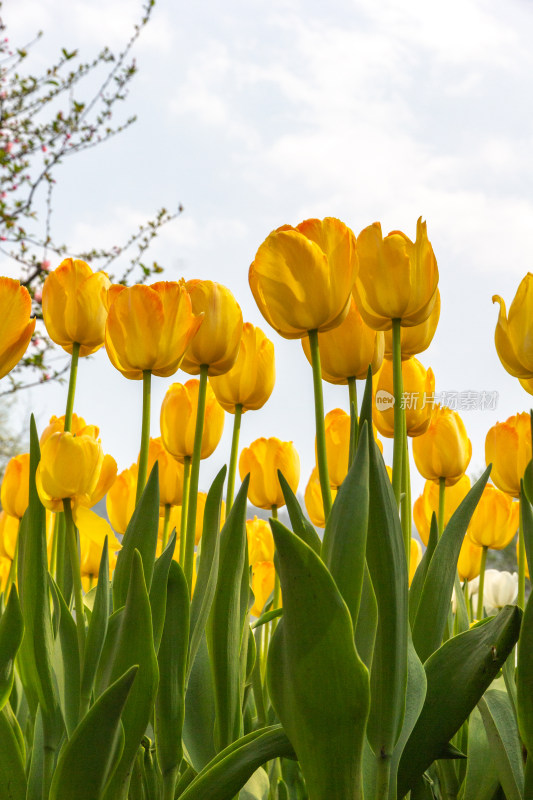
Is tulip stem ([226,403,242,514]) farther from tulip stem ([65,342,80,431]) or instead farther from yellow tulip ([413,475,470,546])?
yellow tulip ([413,475,470,546])

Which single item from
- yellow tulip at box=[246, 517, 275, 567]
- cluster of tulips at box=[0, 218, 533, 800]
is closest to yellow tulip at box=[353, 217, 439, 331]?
cluster of tulips at box=[0, 218, 533, 800]

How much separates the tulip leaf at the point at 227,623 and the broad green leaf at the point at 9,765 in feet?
0.49

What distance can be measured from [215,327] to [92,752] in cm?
34

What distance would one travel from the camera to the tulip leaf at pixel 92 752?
468 millimetres

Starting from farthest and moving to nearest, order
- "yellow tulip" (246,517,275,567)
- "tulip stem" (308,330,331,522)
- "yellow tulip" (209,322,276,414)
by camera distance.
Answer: "yellow tulip" (246,517,275,567) < "yellow tulip" (209,322,276,414) < "tulip stem" (308,330,331,522)

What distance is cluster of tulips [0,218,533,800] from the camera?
47 centimetres

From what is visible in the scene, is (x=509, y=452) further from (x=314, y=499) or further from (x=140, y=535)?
(x=140, y=535)

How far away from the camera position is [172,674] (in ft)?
1.93

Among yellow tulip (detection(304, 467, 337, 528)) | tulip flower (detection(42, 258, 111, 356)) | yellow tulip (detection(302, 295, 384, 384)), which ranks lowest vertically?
yellow tulip (detection(304, 467, 337, 528))

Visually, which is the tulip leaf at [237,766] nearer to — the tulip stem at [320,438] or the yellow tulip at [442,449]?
the tulip stem at [320,438]

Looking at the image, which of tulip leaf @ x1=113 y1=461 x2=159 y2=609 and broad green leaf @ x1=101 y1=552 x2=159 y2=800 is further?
tulip leaf @ x1=113 y1=461 x2=159 y2=609

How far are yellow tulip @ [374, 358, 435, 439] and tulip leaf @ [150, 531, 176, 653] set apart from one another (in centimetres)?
24

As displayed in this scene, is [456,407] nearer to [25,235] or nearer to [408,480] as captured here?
[408,480]

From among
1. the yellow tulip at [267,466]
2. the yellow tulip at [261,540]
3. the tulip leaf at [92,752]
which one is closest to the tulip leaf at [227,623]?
the tulip leaf at [92,752]
